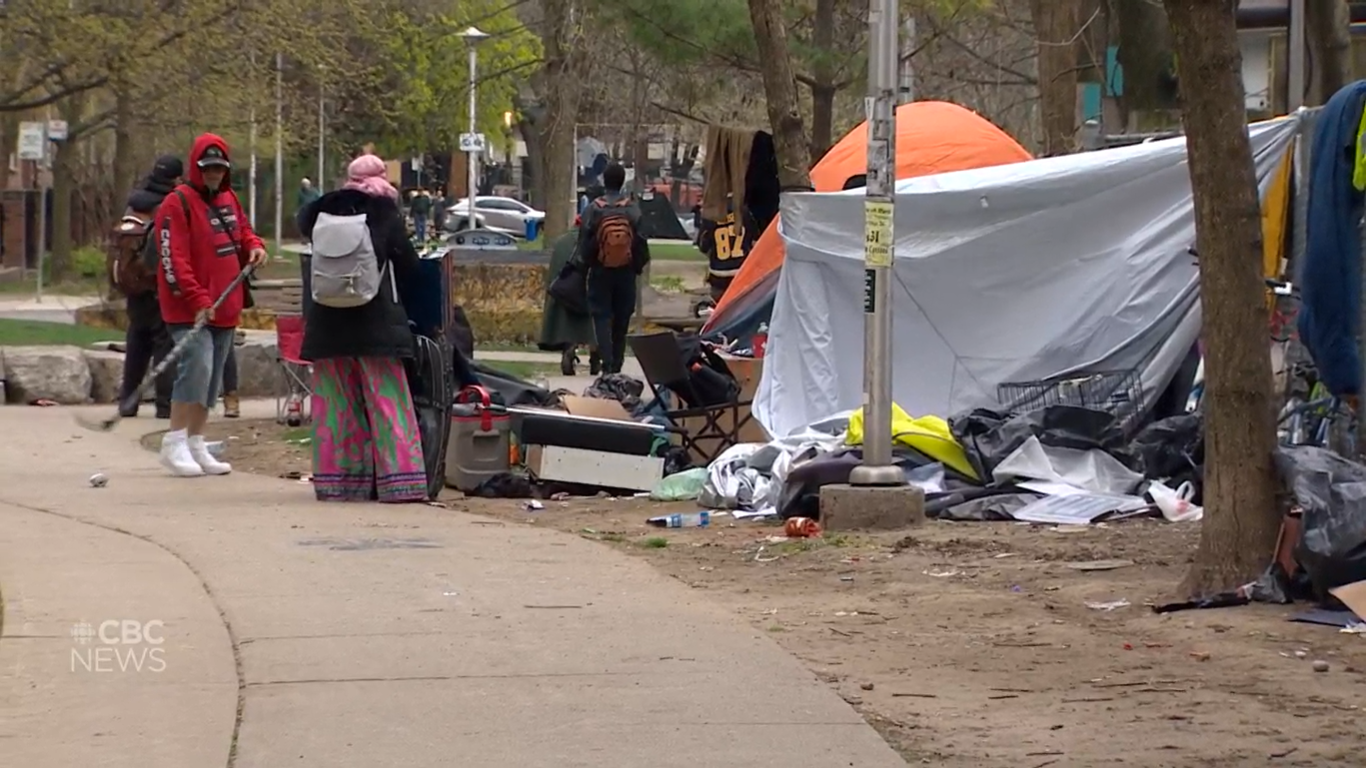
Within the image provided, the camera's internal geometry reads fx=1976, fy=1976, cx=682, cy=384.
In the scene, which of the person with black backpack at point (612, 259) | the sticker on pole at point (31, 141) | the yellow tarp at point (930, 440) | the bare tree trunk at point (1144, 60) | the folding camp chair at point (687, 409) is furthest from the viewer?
the sticker on pole at point (31, 141)

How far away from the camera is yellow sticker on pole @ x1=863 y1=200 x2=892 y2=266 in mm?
9680

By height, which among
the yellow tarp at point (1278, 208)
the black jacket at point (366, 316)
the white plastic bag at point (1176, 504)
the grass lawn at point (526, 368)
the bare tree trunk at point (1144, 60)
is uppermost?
the bare tree trunk at point (1144, 60)

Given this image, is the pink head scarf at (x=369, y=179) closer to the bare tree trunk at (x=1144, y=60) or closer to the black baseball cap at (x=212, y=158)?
the black baseball cap at (x=212, y=158)

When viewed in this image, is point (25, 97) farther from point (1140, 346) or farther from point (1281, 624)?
point (1281, 624)

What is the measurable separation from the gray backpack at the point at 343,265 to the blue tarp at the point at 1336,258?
465 cm

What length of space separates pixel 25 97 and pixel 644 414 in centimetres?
1812

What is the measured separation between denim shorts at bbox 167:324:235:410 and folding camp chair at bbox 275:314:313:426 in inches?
96.2

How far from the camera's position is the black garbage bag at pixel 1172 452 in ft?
33.3

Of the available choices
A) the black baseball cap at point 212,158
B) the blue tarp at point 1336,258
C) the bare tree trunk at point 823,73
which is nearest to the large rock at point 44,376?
the black baseball cap at point 212,158

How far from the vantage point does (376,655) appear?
6.64 m

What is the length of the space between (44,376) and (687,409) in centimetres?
662

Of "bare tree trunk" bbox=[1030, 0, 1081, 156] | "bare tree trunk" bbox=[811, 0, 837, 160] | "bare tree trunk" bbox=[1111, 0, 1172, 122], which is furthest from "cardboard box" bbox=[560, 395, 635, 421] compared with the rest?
"bare tree trunk" bbox=[811, 0, 837, 160]

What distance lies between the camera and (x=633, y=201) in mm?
16688

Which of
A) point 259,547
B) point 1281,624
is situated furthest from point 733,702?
point 259,547
